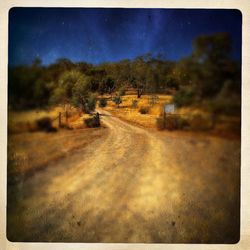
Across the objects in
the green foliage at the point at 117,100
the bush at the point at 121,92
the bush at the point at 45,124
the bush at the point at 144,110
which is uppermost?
the bush at the point at 121,92

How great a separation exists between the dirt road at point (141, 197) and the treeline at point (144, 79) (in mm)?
408

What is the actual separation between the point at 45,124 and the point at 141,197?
3.54ft

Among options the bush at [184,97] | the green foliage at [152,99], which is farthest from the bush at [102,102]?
the bush at [184,97]

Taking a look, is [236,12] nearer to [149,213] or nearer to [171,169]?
[171,169]

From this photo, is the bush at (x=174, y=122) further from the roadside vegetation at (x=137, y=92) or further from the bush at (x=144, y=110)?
the bush at (x=144, y=110)

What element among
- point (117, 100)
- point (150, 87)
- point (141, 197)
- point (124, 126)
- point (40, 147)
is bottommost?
point (141, 197)

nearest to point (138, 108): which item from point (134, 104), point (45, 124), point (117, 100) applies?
point (134, 104)

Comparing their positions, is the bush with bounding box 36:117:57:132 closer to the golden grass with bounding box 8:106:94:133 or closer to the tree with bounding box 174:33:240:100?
the golden grass with bounding box 8:106:94:133

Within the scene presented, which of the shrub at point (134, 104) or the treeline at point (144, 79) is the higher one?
the treeline at point (144, 79)

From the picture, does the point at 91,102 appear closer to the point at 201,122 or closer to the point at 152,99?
the point at 152,99

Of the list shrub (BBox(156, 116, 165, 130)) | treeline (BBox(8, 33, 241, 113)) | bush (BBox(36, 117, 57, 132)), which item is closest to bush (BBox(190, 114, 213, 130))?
treeline (BBox(8, 33, 241, 113))

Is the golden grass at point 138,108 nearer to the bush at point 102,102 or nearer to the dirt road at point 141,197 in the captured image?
the bush at point 102,102

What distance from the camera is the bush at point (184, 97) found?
9.91ft

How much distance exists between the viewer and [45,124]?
9.99ft
